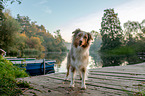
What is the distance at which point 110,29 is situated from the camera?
5509cm

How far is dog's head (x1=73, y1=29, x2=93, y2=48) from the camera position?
11.5ft

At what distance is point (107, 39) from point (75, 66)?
52407 millimetres

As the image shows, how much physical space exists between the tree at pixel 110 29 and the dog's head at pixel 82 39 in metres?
50.9

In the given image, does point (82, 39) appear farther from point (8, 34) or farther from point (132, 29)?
point (132, 29)

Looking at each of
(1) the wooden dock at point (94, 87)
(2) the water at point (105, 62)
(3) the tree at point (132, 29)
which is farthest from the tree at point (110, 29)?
(1) the wooden dock at point (94, 87)

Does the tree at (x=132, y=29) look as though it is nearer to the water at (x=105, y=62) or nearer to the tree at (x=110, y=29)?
the tree at (x=110, y=29)

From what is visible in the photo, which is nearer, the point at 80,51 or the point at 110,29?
the point at 80,51

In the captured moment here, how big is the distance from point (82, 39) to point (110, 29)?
55.3m

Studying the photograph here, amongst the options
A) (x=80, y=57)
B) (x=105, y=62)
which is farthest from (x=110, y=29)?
(x=80, y=57)

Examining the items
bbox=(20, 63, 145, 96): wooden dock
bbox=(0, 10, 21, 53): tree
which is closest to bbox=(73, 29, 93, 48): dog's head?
bbox=(20, 63, 145, 96): wooden dock

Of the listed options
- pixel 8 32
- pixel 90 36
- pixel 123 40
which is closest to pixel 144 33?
pixel 123 40

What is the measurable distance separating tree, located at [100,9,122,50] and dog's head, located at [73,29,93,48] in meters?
50.9

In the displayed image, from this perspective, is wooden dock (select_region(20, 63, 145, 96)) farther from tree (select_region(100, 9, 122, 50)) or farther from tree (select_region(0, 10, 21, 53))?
tree (select_region(100, 9, 122, 50))

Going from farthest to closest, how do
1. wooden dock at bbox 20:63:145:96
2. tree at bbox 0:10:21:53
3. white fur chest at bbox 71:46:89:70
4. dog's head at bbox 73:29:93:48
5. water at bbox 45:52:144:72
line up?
1. tree at bbox 0:10:21:53
2. water at bbox 45:52:144:72
3. white fur chest at bbox 71:46:89:70
4. dog's head at bbox 73:29:93:48
5. wooden dock at bbox 20:63:145:96
